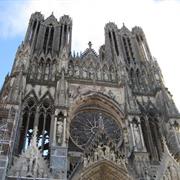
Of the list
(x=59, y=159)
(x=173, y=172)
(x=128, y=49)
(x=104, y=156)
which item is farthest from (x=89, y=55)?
(x=173, y=172)

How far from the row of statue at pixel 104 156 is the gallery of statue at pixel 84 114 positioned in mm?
40

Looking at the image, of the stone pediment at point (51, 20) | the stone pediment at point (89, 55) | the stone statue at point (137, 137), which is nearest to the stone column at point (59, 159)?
the stone statue at point (137, 137)

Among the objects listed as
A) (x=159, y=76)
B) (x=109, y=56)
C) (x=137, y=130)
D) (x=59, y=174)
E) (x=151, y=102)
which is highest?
(x=109, y=56)

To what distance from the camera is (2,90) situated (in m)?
21.2

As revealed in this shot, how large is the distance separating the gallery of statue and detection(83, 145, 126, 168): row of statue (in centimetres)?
4

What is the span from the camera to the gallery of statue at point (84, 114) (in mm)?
15516

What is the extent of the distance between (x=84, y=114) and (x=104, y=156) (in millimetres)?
4503

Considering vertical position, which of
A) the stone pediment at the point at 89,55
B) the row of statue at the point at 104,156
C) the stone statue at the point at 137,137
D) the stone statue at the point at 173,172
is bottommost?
the stone statue at the point at 173,172

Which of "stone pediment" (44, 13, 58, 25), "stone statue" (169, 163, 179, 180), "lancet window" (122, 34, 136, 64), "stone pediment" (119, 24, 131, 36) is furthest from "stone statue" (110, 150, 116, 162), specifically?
"stone pediment" (44, 13, 58, 25)

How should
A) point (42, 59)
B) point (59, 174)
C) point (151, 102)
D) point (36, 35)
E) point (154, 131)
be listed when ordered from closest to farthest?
point (59, 174), point (154, 131), point (151, 102), point (42, 59), point (36, 35)

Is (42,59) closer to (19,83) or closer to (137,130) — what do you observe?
(19,83)

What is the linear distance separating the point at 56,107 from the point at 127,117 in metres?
4.32

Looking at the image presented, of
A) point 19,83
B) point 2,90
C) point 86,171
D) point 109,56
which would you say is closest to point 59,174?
point 86,171

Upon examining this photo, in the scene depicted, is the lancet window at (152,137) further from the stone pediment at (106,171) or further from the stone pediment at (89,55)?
the stone pediment at (89,55)
